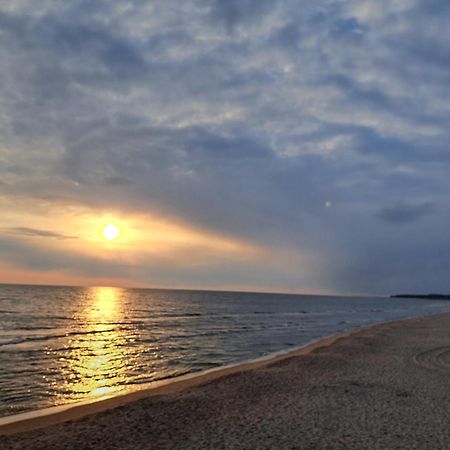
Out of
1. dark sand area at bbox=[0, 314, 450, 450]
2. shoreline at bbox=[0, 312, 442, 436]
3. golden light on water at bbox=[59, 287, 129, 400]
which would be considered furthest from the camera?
golden light on water at bbox=[59, 287, 129, 400]

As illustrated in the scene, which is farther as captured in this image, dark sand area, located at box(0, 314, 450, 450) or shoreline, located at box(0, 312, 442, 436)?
shoreline, located at box(0, 312, 442, 436)

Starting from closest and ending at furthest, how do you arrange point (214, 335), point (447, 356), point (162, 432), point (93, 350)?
point (162, 432), point (447, 356), point (93, 350), point (214, 335)

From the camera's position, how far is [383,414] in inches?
431

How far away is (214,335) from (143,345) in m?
7.97

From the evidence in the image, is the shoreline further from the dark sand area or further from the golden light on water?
the golden light on water

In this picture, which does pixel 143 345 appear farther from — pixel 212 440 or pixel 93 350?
pixel 212 440

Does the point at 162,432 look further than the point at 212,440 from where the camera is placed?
Yes

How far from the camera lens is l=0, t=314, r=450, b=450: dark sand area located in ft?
29.3

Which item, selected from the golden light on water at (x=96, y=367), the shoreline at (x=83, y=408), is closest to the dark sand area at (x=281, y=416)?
the shoreline at (x=83, y=408)

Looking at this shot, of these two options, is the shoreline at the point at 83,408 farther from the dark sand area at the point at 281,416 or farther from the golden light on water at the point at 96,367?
the golden light on water at the point at 96,367

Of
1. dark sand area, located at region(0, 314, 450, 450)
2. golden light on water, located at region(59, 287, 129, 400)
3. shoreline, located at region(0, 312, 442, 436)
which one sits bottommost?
golden light on water, located at region(59, 287, 129, 400)

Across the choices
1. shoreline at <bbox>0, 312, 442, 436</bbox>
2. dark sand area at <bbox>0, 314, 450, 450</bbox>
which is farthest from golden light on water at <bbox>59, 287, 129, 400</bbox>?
dark sand area at <bbox>0, 314, 450, 450</bbox>

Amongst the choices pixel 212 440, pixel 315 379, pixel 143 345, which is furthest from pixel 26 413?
pixel 143 345

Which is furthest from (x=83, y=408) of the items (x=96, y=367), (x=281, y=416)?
(x=96, y=367)
